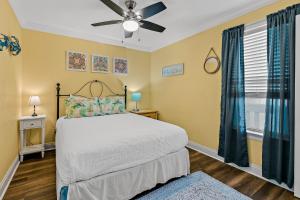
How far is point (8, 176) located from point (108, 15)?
9.45 feet

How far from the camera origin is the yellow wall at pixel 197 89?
257 centimetres

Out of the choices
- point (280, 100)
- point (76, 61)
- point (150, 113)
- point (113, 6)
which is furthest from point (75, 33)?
point (280, 100)

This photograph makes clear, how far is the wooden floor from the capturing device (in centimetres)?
187

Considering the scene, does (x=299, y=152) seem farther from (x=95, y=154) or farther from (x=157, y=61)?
(x=157, y=61)

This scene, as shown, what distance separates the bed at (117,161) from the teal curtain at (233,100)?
92cm

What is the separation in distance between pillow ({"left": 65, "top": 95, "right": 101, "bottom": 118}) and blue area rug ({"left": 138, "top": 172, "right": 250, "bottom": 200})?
6.51ft

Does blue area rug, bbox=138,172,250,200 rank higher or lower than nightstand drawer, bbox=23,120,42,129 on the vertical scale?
lower

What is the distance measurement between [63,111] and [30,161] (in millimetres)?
1122

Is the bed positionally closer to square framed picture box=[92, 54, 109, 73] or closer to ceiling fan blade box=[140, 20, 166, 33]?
ceiling fan blade box=[140, 20, 166, 33]

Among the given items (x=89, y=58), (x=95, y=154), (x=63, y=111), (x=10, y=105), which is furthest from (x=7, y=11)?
(x=95, y=154)

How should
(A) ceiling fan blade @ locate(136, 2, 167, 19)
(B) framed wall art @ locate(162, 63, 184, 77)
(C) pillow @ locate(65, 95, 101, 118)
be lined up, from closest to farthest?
(A) ceiling fan blade @ locate(136, 2, 167, 19) → (C) pillow @ locate(65, 95, 101, 118) → (B) framed wall art @ locate(162, 63, 184, 77)

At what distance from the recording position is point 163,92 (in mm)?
4328

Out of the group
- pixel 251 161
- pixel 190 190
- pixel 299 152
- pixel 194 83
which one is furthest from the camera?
pixel 194 83

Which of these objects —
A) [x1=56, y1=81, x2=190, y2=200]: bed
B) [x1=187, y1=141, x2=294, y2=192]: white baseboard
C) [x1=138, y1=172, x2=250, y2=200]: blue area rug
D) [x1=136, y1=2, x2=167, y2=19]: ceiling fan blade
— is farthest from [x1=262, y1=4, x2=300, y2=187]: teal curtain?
[x1=136, y1=2, x2=167, y2=19]: ceiling fan blade
